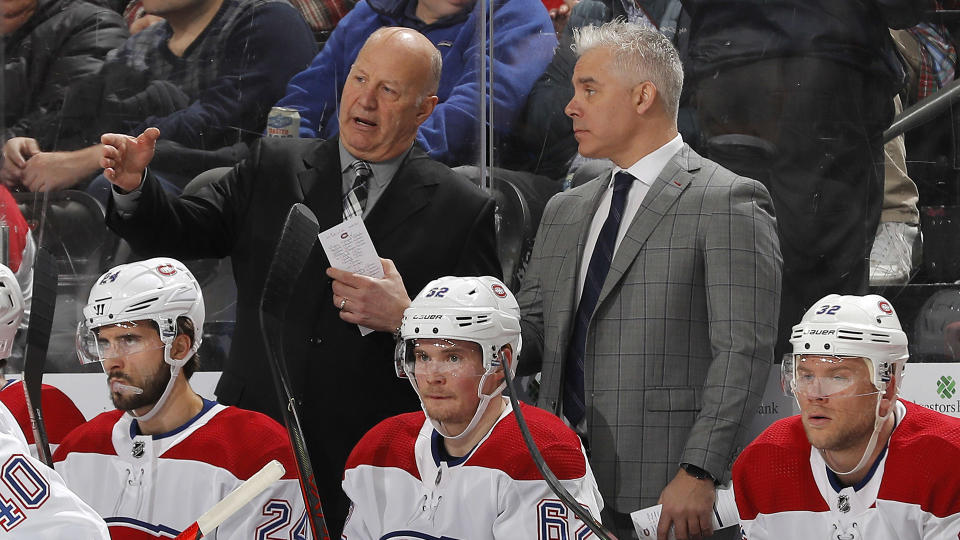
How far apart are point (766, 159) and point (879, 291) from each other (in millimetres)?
493

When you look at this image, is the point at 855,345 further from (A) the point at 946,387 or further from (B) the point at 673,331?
(A) the point at 946,387

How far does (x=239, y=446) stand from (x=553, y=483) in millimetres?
784

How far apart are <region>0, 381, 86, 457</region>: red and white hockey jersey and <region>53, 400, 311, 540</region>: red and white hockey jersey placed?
0.26 meters

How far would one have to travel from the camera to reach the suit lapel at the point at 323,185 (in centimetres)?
341

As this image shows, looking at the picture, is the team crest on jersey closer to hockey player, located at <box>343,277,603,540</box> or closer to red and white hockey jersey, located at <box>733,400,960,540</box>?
red and white hockey jersey, located at <box>733,400,960,540</box>

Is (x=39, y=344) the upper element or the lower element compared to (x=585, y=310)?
lower

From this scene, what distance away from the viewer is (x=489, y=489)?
8.43 feet

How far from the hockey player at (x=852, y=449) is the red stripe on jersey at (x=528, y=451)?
41 cm

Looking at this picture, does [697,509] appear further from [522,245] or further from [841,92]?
[841,92]

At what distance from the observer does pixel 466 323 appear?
268 cm

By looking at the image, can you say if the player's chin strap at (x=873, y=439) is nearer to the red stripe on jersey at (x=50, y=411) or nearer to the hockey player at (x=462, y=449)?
the hockey player at (x=462, y=449)

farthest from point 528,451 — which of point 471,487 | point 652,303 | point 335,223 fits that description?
point 335,223

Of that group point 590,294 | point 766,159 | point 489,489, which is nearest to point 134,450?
point 489,489

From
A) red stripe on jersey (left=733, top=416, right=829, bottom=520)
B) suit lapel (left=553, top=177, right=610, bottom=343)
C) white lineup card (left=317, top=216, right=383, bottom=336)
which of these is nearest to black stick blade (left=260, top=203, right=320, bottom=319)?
white lineup card (left=317, top=216, right=383, bottom=336)
